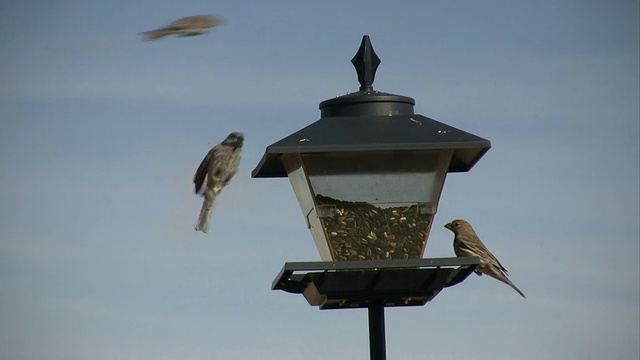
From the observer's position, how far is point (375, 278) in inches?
279

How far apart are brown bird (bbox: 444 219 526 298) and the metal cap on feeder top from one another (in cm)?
206

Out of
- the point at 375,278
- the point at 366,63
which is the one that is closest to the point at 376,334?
the point at 375,278

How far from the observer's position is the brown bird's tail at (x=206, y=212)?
9953mm

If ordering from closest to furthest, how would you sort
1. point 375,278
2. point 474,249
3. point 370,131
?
point 375,278, point 370,131, point 474,249

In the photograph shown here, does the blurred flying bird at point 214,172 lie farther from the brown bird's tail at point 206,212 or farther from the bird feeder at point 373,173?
the bird feeder at point 373,173

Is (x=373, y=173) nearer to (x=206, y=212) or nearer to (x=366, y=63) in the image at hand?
(x=366, y=63)

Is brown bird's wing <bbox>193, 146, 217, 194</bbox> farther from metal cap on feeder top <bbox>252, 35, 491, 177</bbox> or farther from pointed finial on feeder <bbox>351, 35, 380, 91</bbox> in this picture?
pointed finial on feeder <bbox>351, 35, 380, 91</bbox>

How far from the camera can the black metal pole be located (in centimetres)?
719

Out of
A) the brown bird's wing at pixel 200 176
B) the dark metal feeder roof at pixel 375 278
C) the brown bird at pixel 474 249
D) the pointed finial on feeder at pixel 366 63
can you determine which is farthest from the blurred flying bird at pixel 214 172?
the dark metal feeder roof at pixel 375 278

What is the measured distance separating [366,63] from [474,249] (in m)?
2.58

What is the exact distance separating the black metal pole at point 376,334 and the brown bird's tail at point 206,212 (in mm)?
2864

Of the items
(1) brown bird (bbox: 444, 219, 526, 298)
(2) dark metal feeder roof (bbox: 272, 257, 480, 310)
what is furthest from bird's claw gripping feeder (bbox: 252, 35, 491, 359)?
(1) brown bird (bbox: 444, 219, 526, 298)

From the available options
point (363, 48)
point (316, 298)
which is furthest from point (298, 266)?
point (363, 48)

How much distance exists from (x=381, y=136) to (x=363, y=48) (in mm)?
899
